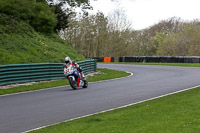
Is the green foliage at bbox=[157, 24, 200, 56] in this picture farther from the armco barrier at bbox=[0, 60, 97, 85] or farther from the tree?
the armco barrier at bbox=[0, 60, 97, 85]

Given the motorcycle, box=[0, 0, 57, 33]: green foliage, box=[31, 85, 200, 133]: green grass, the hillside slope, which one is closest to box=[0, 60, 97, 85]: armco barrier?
the hillside slope

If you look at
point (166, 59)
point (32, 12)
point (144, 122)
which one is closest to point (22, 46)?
point (32, 12)

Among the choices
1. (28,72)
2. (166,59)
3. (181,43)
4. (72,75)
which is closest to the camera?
(72,75)

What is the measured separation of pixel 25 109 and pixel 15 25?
2024cm

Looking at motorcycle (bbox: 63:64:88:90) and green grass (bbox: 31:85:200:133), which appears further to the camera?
motorcycle (bbox: 63:64:88:90)

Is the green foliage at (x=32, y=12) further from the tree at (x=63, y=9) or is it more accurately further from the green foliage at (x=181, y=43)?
the green foliage at (x=181, y=43)

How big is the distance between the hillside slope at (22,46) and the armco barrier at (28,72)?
2891 millimetres

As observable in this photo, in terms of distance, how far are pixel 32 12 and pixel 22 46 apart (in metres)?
7.98

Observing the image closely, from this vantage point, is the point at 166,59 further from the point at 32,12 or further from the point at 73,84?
the point at 73,84

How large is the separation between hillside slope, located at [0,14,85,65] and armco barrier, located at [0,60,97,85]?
114 inches

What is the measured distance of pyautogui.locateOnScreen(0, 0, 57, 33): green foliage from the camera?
3041cm

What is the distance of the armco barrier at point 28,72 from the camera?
57.0 ft

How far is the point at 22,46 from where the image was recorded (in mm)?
25906

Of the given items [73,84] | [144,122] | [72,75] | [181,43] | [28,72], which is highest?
[181,43]
